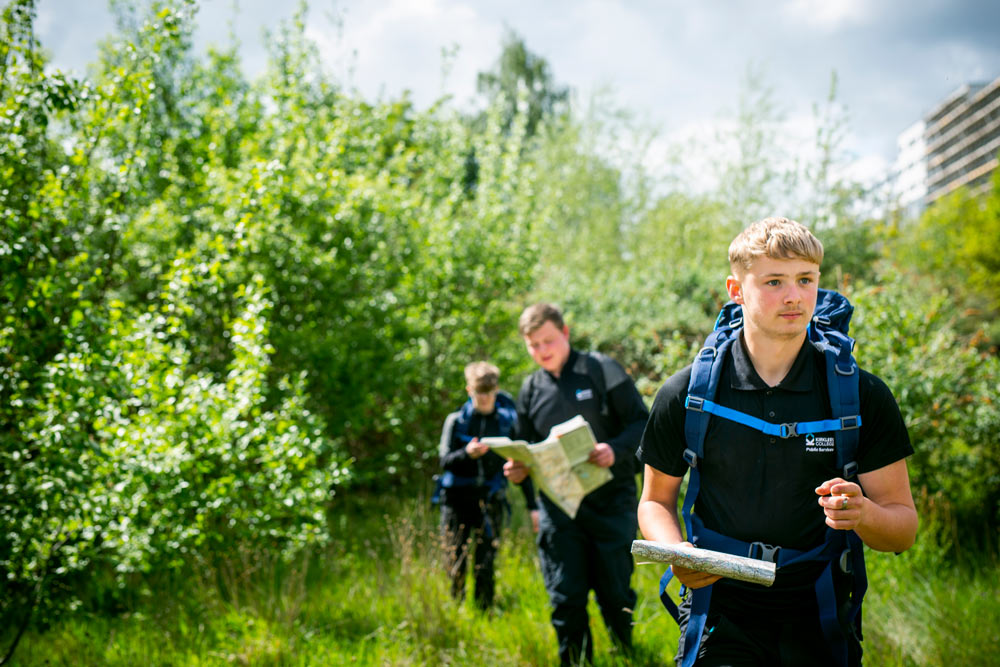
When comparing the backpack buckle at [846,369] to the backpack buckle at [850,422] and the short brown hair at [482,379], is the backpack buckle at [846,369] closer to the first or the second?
the backpack buckle at [850,422]

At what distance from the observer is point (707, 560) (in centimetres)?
201

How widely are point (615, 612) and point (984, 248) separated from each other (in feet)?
99.0

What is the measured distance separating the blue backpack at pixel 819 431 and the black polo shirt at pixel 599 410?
199 cm

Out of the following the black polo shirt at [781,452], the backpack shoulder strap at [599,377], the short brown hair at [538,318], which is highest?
the short brown hair at [538,318]

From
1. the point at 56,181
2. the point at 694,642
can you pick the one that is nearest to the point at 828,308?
the point at 694,642

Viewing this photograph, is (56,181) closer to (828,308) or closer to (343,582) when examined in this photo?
(343,582)

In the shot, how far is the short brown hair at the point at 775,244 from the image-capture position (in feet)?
7.22

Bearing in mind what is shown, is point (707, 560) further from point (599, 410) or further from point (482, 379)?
point (482, 379)

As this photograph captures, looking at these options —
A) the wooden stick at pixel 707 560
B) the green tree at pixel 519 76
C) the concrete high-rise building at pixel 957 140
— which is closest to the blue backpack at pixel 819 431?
the wooden stick at pixel 707 560

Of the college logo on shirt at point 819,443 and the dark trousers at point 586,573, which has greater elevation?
the college logo on shirt at point 819,443

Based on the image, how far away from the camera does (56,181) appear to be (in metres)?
4.91

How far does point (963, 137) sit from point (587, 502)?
5610 inches

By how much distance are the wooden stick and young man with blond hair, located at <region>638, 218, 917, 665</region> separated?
0.59 ft

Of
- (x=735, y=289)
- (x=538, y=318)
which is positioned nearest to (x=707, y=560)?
(x=735, y=289)
